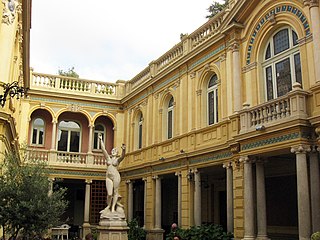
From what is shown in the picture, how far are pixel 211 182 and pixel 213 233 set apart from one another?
20.3 feet

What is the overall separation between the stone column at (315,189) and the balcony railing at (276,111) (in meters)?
1.16

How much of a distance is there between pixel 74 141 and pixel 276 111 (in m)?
17.3

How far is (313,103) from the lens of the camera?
11.6 m

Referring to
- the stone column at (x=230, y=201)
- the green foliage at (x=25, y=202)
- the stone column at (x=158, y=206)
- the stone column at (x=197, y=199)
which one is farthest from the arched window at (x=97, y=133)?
the green foliage at (x=25, y=202)

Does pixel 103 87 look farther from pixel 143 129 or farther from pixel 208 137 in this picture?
pixel 208 137

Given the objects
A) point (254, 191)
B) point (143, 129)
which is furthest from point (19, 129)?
point (254, 191)

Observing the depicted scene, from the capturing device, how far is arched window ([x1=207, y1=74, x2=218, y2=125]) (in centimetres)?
1728

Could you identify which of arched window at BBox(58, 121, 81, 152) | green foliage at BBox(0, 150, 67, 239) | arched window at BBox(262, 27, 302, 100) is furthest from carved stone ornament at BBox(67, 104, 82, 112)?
arched window at BBox(262, 27, 302, 100)

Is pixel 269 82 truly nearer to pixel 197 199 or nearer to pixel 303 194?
pixel 303 194

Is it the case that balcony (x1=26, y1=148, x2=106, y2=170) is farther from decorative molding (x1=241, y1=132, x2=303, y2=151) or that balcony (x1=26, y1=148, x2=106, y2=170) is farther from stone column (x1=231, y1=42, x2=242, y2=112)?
decorative molding (x1=241, y1=132, x2=303, y2=151)

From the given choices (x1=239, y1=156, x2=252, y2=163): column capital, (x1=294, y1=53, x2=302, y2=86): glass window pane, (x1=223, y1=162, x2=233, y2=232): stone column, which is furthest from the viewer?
(x1=223, y1=162, x2=233, y2=232): stone column

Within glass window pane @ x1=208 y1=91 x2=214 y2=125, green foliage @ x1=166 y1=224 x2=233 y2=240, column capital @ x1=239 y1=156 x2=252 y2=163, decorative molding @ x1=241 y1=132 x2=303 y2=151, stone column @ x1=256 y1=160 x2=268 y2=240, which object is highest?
glass window pane @ x1=208 y1=91 x2=214 y2=125

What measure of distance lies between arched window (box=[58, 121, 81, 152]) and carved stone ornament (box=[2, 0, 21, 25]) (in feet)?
46.6

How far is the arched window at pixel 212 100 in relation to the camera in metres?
17.3
